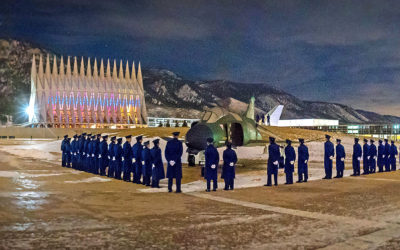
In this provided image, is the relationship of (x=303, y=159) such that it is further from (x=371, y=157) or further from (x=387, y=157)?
(x=387, y=157)

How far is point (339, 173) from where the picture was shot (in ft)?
52.2

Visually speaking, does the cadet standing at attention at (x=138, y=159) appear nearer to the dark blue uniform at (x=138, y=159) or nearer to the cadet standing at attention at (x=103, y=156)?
the dark blue uniform at (x=138, y=159)

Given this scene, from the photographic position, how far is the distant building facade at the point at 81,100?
98.3 m

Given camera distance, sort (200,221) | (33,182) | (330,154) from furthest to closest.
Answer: (330,154) → (33,182) → (200,221)

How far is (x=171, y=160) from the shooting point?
37.2 ft

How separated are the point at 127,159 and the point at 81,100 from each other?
303 feet

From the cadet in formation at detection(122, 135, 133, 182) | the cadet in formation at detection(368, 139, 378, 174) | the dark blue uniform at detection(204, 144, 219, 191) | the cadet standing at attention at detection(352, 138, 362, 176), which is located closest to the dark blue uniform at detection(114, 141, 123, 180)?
the cadet in formation at detection(122, 135, 133, 182)

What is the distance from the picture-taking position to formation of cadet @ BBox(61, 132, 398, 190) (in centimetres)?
1159

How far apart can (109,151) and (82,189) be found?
3.77 metres

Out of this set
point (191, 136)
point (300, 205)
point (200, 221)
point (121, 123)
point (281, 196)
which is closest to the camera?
point (200, 221)

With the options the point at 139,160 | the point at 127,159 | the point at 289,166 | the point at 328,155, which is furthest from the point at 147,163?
the point at 328,155

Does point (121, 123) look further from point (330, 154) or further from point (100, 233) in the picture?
point (100, 233)

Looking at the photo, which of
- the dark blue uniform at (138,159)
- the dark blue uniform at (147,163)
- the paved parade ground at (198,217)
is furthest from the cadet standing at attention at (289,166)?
the dark blue uniform at (138,159)

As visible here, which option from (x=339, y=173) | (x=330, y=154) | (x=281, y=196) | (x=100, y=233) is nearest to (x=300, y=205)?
(x=281, y=196)
